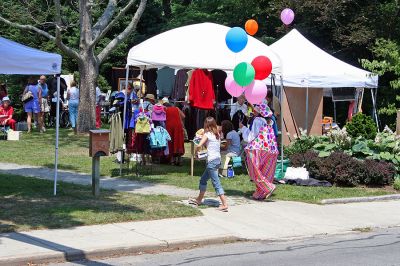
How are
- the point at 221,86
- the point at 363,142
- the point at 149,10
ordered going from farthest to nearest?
the point at 149,10 → the point at 221,86 → the point at 363,142

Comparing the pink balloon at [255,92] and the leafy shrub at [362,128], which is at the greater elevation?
the pink balloon at [255,92]

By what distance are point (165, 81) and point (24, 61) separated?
10.8m

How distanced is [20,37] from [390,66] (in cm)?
1865

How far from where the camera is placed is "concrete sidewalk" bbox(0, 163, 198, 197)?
511 inches

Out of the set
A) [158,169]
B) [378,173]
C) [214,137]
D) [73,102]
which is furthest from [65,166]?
[73,102]

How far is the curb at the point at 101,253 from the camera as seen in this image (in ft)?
25.6

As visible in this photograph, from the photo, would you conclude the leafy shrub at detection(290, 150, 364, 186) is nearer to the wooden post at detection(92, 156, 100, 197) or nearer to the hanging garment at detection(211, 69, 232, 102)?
the hanging garment at detection(211, 69, 232, 102)

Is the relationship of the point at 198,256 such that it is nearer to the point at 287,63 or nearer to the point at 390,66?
the point at 287,63

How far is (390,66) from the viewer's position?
22875 mm

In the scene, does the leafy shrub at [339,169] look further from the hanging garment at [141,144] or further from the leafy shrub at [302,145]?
the hanging garment at [141,144]

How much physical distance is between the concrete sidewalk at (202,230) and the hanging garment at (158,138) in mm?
3151

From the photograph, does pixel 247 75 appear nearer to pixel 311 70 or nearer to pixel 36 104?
pixel 311 70

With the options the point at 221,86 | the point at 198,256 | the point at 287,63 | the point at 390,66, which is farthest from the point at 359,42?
the point at 198,256

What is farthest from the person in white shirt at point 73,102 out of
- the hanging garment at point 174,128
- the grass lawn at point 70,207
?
the grass lawn at point 70,207
